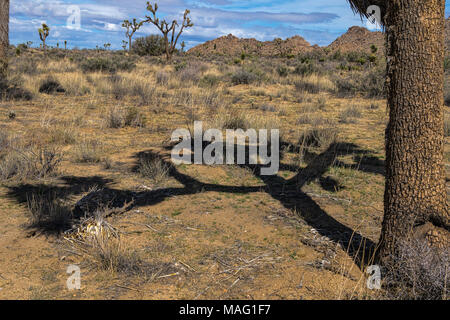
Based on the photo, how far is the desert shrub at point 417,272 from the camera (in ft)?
10.2

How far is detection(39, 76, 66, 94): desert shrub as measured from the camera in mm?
14060

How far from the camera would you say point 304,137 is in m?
8.57

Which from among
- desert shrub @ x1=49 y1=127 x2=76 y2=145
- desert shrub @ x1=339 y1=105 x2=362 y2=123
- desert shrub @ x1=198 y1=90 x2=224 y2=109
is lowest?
desert shrub @ x1=49 y1=127 x2=76 y2=145

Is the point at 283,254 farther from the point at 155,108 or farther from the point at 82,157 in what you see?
the point at 155,108

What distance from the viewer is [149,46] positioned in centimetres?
4019

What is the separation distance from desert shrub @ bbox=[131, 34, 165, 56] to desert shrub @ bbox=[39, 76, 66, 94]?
25.8 metres

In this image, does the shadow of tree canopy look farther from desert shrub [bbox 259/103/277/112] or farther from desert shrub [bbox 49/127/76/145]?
desert shrub [bbox 259/103/277/112]

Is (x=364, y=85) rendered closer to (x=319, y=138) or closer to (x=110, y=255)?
(x=319, y=138)

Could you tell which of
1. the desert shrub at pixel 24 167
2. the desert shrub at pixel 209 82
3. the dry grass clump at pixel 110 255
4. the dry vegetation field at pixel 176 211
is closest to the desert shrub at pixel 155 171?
the dry vegetation field at pixel 176 211

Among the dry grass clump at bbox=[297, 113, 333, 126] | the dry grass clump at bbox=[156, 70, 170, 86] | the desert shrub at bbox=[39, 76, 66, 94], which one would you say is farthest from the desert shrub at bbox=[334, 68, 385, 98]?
the desert shrub at bbox=[39, 76, 66, 94]
